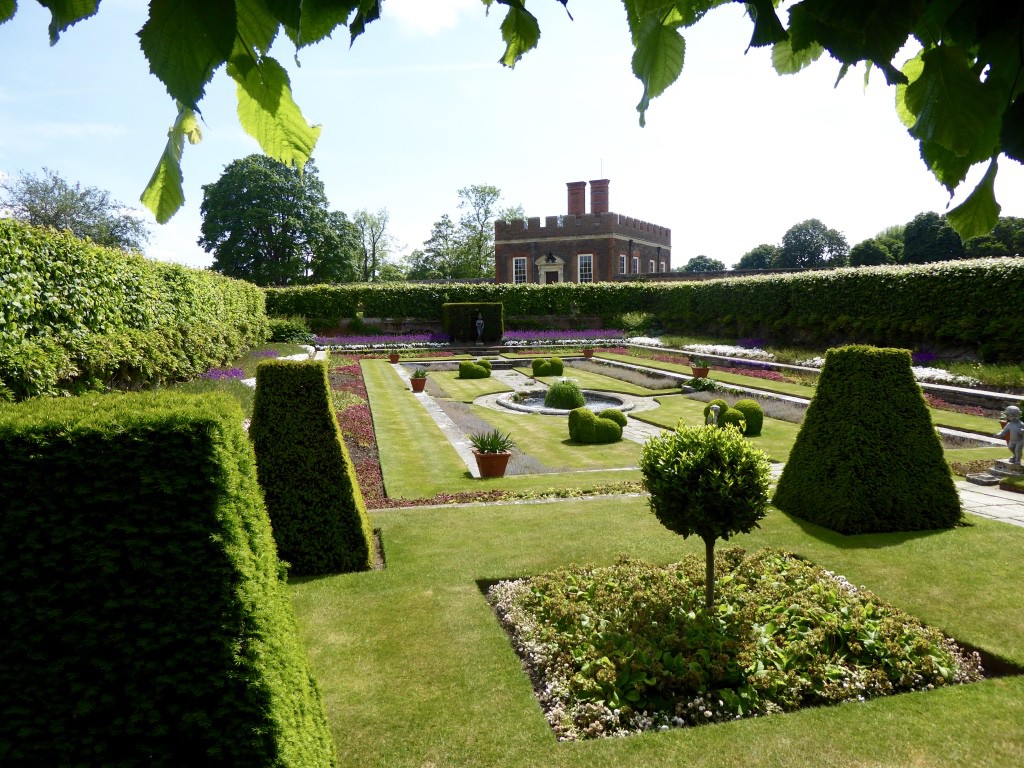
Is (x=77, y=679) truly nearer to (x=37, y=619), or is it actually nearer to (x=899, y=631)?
(x=37, y=619)

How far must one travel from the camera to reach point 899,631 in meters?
4.85

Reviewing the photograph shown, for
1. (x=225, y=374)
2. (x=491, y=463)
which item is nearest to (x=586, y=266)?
(x=225, y=374)

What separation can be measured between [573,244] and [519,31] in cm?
4958

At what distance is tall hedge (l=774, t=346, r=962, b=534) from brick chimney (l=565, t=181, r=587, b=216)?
45.1 m

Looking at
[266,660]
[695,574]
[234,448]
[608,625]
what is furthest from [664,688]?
[234,448]

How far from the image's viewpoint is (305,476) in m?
6.21

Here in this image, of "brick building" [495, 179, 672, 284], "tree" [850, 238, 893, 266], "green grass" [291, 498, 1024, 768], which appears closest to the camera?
"green grass" [291, 498, 1024, 768]

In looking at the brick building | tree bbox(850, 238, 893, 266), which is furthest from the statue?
tree bbox(850, 238, 893, 266)

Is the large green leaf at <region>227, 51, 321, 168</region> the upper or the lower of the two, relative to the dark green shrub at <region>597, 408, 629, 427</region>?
upper

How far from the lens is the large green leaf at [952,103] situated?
0.96 meters

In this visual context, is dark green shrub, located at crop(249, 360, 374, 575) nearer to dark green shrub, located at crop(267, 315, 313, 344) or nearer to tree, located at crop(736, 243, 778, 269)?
dark green shrub, located at crop(267, 315, 313, 344)

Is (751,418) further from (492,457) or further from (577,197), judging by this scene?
(577,197)

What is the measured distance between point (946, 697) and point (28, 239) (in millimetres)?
10571

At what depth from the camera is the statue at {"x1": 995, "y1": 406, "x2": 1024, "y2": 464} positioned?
30.0 ft
